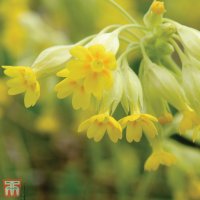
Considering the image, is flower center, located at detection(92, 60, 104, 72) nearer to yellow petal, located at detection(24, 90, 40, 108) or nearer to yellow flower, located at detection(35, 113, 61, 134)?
yellow petal, located at detection(24, 90, 40, 108)

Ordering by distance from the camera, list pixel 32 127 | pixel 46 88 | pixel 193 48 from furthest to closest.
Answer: pixel 32 127 → pixel 46 88 → pixel 193 48

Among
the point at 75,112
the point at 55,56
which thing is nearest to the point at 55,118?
the point at 75,112

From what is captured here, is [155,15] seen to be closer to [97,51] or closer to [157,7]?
[157,7]

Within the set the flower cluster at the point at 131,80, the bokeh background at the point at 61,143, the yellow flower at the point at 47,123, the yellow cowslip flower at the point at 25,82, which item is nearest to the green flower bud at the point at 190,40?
the flower cluster at the point at 131,80

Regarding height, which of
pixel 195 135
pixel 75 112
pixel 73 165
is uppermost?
pixel 195 135

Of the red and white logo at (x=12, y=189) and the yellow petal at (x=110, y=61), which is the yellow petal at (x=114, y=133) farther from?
the red and white logo at (x=12, y=189)

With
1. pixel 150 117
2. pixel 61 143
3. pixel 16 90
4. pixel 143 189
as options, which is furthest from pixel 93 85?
pixel 61 143

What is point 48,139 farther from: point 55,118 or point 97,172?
point 97,172

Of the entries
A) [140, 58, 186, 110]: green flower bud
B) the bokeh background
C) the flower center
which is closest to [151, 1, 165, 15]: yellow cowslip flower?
[140, 58, 186, 110]: green flower bud
